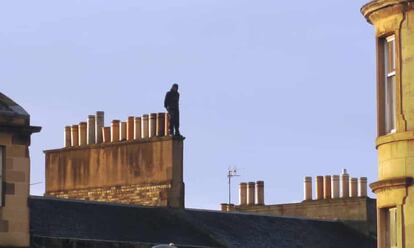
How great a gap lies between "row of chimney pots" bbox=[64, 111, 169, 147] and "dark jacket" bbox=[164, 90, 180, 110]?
456 mm

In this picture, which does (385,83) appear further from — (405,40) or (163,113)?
(163,113)

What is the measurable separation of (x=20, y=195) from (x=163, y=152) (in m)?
18.5

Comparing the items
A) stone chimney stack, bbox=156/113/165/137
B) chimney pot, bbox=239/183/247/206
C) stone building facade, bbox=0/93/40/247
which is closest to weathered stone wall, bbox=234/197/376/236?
chimney pot, bbox=239/183/247/206

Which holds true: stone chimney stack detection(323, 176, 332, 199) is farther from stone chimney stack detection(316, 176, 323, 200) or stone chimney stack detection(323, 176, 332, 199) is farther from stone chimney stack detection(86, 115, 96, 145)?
stone chimney stack detection(86, 115, 96, 145)

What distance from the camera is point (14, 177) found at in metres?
53.7

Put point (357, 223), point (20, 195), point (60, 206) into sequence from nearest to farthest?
point (20, 195) < point (60, 206) < point (357, 223)

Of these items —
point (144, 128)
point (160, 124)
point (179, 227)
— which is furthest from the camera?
point (144, 128)

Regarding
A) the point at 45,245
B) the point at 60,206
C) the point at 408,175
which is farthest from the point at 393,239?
the point at 60,206

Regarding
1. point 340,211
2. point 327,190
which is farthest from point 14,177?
point 327,190

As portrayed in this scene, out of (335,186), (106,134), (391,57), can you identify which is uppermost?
(106,134)

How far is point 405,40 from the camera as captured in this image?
42188 millimetres

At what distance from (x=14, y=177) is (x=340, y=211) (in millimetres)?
27860

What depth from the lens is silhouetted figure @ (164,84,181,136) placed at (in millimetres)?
72250

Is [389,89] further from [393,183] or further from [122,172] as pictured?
[122,172]
